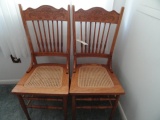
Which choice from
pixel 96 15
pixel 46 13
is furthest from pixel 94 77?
pixel 46 13

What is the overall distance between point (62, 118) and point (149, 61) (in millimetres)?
931

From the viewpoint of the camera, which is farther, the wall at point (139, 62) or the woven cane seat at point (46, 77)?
the woven cane seat at point (46, 77)

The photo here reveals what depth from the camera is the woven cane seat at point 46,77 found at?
3.33 ft

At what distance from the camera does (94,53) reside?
3.95 feet

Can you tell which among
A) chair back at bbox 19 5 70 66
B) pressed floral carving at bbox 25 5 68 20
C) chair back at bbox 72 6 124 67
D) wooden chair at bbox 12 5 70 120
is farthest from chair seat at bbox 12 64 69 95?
pressed floral carving at bbox 25 5 68 20

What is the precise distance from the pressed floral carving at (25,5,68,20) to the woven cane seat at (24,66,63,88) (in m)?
0.45

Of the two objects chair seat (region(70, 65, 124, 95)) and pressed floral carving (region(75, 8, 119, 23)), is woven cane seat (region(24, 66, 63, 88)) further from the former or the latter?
pressed floral carving (region(75, 8, 119, 23))

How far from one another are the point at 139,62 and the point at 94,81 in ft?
1.21

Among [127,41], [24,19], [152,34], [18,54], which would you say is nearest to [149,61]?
[152,34]

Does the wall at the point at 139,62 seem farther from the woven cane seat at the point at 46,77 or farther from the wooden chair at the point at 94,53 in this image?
the woven cane seat at the point at 46,77

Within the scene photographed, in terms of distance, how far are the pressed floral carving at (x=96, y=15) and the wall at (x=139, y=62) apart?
140mm

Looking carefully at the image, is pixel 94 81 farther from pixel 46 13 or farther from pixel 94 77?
pixel 46 13

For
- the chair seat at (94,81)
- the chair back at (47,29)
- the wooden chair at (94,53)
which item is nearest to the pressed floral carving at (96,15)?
the wooden chair at (94,53)

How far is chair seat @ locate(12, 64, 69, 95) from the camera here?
95cm
